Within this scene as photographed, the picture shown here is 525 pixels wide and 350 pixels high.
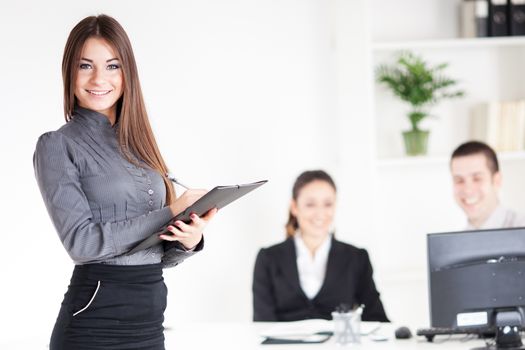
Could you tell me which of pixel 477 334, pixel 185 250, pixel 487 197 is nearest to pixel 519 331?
pixel 477 334

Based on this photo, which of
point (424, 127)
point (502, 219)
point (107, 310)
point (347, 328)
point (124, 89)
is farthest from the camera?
point (424, 127)

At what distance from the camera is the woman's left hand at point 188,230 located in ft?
7.29

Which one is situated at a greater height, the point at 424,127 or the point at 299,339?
the point at 424,127

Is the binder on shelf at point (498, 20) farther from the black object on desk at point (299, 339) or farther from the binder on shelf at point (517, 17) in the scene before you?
the black object on desk at point (299, 339)

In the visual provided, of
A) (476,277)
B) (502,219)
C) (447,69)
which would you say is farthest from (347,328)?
(447,69)

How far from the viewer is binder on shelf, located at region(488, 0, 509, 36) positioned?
472 centimetres

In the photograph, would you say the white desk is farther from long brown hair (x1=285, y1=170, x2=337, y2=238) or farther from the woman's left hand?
the woman's left hand

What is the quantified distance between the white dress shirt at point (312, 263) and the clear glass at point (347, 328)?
87 centimetres

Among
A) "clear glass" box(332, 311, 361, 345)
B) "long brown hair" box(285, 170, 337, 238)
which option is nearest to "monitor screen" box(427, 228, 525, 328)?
"clear glass" box(332, 311, 361, 345)

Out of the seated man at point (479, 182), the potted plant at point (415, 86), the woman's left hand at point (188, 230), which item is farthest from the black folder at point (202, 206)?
the potted plant at point (415, 86)

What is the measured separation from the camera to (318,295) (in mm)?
4098

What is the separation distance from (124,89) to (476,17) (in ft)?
9.34

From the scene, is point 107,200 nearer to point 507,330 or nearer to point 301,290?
point 507,330

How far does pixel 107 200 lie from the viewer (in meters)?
2.25
